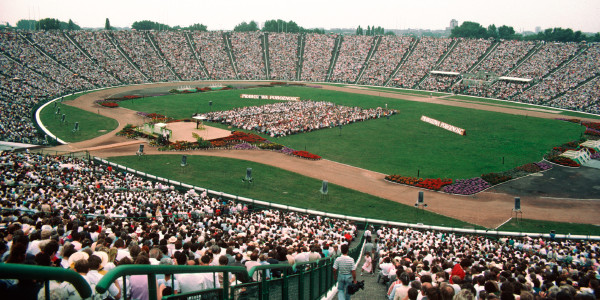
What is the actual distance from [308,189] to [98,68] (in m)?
76.9

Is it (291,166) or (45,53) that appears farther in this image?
(45,53)

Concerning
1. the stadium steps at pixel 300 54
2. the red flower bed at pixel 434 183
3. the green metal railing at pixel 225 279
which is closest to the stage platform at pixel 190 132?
the red flower bed at pixel 434 183

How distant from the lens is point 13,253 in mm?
6059

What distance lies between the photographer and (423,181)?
123 feet

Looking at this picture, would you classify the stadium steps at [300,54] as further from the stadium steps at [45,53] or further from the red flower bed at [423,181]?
the red flower bed at [423,181]

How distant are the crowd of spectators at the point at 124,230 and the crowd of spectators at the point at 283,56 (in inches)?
3322

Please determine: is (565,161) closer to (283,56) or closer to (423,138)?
(423,138)

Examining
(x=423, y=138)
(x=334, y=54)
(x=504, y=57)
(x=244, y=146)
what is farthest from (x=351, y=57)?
(x=244, y=146)

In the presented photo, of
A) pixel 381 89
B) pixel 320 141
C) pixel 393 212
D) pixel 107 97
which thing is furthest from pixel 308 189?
pixel 381 89

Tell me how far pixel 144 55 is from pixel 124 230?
10415cm

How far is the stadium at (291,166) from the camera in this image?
36.8 ft

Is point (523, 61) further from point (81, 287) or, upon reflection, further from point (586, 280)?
point (81, 287)

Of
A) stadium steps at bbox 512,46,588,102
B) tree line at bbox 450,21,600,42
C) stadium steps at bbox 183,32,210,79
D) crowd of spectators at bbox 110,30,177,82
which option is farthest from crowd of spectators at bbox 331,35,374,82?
tree line at bbox 450,21,600,42

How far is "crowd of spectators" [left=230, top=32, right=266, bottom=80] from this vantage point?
117 meters
